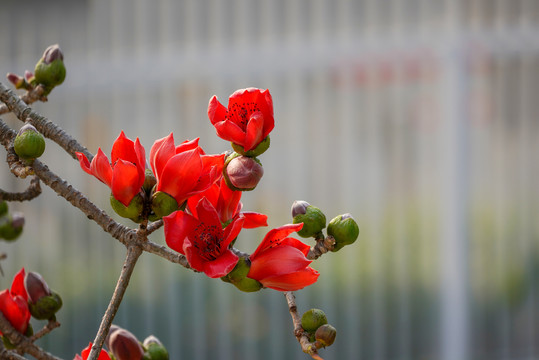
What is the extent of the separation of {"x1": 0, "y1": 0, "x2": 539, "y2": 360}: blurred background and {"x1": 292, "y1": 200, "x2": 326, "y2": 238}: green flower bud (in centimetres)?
241

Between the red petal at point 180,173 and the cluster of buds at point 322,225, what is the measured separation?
3.4 inches

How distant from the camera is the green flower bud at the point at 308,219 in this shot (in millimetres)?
419

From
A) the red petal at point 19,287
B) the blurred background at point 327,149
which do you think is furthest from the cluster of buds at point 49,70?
the blurred background at point 327,149

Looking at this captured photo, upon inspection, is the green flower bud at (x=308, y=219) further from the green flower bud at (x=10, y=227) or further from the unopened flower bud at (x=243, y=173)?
the green flower bud at (x=10, y=227)

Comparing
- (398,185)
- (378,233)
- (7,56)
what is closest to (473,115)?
(398,185)

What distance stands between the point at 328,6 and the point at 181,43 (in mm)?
632

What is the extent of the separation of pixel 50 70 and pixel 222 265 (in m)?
0.24

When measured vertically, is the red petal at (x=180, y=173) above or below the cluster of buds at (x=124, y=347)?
above

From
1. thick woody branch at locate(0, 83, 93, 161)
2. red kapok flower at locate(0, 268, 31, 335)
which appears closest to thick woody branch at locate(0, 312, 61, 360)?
red kapok flower at locate(0, 268, 31, 335)

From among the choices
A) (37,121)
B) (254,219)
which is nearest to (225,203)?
(254,219)

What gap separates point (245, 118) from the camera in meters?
0.39

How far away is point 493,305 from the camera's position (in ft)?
9.84

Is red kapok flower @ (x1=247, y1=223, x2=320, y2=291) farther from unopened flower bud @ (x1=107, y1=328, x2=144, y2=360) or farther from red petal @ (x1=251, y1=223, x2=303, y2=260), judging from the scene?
unopened flower bud @ (x1=107, y1=328, x2=144, y2=360)

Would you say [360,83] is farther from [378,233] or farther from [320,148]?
[378,233]
